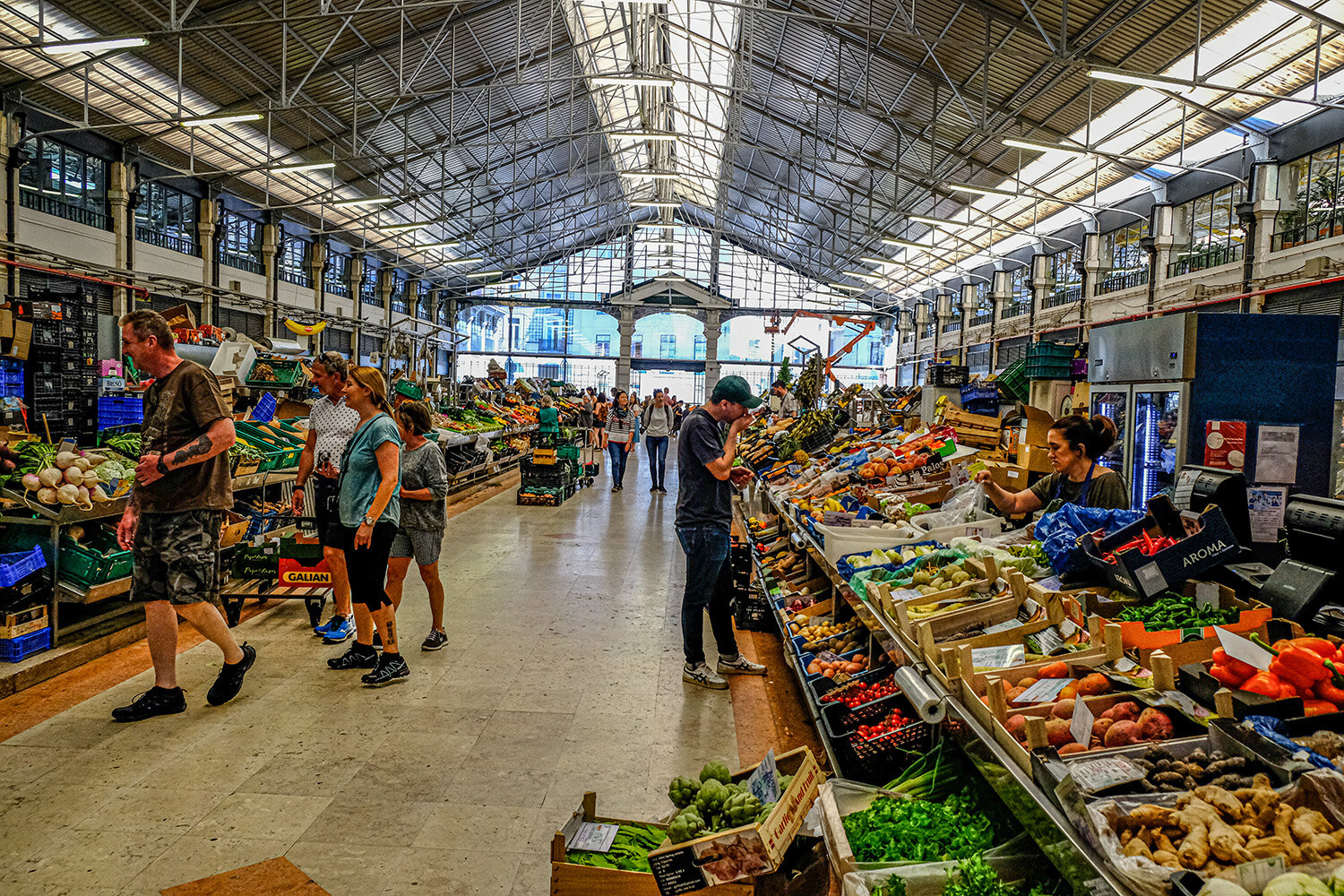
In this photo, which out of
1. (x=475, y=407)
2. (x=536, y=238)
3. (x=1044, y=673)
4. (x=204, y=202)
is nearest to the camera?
(x=1044, y=673)

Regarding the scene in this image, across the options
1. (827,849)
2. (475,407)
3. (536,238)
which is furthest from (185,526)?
(536,238)

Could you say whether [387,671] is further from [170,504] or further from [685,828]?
[685,828]

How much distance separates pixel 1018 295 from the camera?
23.4 m

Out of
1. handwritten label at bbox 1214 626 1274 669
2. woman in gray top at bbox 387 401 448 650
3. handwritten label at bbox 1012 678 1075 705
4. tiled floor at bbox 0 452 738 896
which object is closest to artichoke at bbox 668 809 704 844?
tiled floor at bbox 0 452 738 896

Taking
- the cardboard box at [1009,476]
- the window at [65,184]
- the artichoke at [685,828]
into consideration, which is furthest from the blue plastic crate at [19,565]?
the window at [65,184]

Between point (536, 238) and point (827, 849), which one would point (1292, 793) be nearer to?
point (827, 849)

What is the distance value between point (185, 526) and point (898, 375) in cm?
3304

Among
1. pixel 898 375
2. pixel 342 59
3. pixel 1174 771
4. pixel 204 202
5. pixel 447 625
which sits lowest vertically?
pixel 447 625

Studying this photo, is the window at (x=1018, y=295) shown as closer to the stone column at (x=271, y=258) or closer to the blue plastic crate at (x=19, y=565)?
the stone column at (x=271, y=258)

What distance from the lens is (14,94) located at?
12570 mm

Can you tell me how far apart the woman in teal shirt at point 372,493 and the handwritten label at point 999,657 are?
2.73 meters

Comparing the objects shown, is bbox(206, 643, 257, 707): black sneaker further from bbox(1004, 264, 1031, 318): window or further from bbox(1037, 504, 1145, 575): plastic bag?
bbox(1004, 264, 1031, 318): window

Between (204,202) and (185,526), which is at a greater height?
(204,202)

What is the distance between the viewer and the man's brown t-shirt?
3568 mm
